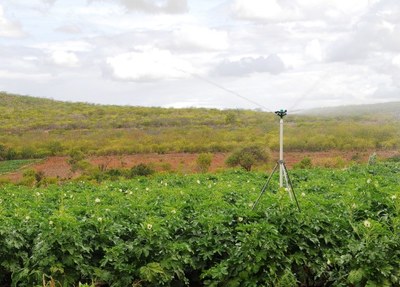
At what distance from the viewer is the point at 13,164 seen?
117ft

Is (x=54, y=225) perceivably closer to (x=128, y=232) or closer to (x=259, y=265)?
(x=128, y=232)

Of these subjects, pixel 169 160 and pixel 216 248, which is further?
pixel 169 160

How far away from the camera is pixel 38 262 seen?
622cm

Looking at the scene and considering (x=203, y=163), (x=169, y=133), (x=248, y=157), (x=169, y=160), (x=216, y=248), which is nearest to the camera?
(x=216, y=248)

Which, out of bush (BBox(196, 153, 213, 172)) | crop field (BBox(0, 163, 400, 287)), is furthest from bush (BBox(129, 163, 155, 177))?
crop field (BBox(0, 163, 400, 287))

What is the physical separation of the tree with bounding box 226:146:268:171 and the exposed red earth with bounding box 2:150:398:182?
971mm

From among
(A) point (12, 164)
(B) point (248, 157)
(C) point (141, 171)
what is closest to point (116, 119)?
(A) point (12, 164)

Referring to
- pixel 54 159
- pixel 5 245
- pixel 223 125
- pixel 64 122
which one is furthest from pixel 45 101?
pixel 5 245

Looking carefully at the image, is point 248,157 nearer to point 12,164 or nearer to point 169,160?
point 169,160

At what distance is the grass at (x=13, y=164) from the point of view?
3397cm

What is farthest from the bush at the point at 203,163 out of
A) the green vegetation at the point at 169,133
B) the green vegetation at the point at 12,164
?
the green vegetation at the point at 12,164

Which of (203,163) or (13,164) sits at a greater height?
(203,163)

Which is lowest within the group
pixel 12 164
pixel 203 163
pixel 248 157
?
pixel 12 164

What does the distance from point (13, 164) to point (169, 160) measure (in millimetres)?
9807
